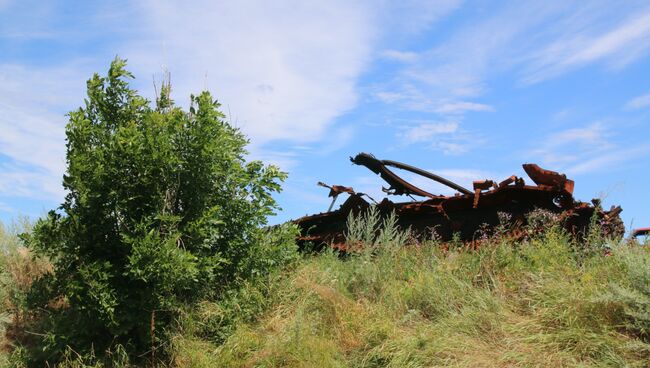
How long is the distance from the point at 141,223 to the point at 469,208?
4.64 m

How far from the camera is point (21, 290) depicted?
8953 mm

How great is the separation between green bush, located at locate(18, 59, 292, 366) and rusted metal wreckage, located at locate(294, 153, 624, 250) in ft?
8.71

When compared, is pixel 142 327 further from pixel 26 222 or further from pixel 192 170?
pixel 26 222

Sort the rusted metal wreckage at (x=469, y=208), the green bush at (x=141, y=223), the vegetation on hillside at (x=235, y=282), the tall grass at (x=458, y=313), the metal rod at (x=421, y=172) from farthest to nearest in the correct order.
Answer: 1. the metal rod at (x=421, y=172)
2. the rusted metal wreckage at (x=469, y=208)
3. the green bush at (x=141, y=223)
4. the vegetation on hillside at (x=235, y=282)
5. the tall grass at (x=458, y=313)

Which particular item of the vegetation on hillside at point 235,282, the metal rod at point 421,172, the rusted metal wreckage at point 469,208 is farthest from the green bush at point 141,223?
the metal rod at point 421,172

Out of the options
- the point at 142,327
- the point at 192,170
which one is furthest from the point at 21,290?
the point at 192,170

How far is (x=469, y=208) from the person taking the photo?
8797 mm

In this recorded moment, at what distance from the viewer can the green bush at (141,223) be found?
251 inches

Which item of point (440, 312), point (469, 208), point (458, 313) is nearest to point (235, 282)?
point (440, 312)

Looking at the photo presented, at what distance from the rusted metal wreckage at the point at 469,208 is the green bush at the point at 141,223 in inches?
104

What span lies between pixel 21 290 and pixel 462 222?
6343mm

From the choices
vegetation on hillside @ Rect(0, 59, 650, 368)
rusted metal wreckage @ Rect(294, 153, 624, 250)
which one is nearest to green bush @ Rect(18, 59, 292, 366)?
vegetation on hillside @ Rect(0, 59, 650, 368)

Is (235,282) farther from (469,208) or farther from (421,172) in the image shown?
(421,172)

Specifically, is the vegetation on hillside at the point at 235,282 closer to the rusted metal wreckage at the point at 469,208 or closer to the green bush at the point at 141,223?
the green bush at the point at 141,223
